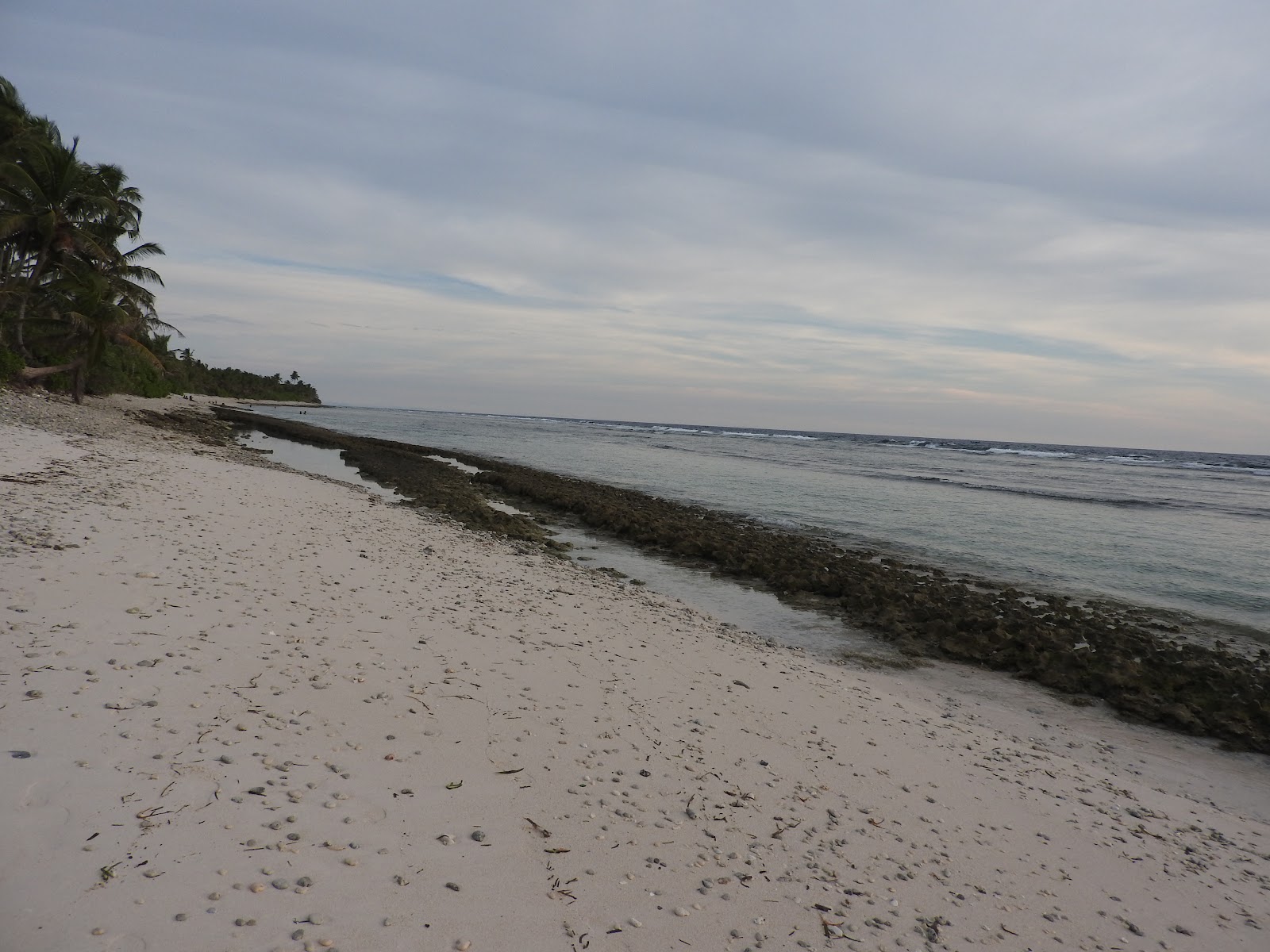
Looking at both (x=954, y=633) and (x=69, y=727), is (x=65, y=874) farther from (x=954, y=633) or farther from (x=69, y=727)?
(x=954, y=633)

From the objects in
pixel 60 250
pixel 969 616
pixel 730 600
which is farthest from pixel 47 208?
pixel 969 616

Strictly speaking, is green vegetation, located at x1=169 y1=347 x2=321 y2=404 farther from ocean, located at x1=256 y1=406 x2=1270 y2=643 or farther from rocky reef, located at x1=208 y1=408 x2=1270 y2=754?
rocky reef, located at x1=208 y1=408 x2=1270 y2=754

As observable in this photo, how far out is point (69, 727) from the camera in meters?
4.62

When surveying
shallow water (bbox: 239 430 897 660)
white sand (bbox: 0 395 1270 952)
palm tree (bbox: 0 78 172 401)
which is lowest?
shallow water (bbox: 239 430 897 660)

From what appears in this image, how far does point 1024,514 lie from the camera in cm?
3041

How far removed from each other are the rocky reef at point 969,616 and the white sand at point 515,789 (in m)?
1.26

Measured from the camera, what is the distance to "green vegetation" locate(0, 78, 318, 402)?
27969mm

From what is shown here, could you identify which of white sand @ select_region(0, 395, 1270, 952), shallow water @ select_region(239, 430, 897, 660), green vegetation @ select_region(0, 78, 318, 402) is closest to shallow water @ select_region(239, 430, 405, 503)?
shallow water @ select_region(239, 430, 897, 660)

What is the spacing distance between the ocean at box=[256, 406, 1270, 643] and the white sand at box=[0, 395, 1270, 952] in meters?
10.6

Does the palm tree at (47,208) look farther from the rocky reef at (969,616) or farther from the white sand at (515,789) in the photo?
the white sand at (515,789)

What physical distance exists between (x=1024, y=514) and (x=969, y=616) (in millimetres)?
20333

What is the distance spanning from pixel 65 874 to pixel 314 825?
45.6 inches

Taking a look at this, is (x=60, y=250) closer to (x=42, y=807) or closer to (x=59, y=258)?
(x=59, y=258)

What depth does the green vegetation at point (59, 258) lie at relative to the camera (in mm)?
27969
